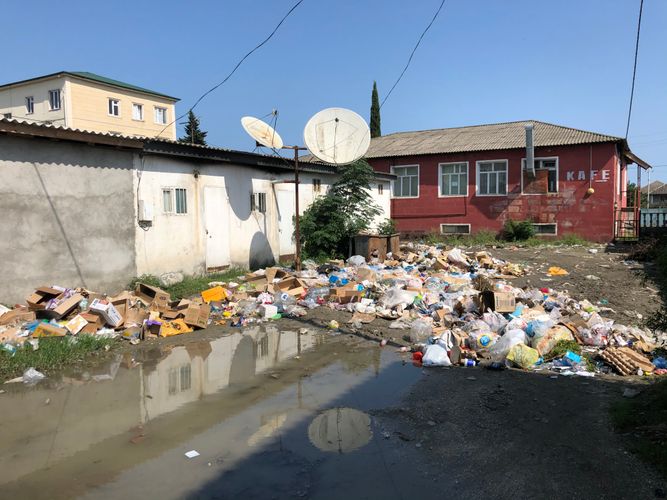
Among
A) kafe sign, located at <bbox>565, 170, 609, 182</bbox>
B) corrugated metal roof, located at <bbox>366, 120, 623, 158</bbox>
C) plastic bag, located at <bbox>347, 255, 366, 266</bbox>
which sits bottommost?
plastic bag, located at <bbox>347, 255, 366, 266</bbox>

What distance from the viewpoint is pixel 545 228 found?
20.3m

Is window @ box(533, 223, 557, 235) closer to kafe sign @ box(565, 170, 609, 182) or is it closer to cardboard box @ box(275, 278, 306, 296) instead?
kafe sign @ box(565, 170, 609, 182)

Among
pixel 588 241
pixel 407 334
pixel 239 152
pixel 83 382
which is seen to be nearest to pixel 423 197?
pixel 588 241

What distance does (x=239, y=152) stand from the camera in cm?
1212

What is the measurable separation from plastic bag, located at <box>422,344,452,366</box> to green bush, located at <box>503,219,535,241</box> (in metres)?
15.3

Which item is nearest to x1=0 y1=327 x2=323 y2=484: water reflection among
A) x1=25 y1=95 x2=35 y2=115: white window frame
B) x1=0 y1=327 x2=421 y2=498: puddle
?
x1=0 y1=327 x2=421 y2=498: puddle

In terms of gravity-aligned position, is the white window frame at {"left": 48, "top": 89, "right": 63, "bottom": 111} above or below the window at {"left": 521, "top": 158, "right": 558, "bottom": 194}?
above

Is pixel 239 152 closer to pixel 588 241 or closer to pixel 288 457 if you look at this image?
pixel 288 457

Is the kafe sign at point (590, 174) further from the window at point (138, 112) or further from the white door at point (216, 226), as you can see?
the window at point (138, 112)

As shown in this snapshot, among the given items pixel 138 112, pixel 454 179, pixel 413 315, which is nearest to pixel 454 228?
pixel 454 179

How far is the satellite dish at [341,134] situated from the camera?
42.8 ft

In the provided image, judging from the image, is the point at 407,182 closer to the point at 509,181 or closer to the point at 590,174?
the point at 509,181

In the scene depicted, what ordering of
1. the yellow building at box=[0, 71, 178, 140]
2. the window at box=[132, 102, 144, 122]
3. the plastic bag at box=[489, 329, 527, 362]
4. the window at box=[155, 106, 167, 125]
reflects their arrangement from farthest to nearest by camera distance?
the window at box=[155, 106, 167, 125], the window at box=[132, 102, 144, 122], the yellow building at box=[0, 71, 178, 140], the plastic bag at box=[489, 329, 527, 362]

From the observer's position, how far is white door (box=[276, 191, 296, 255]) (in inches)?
551
